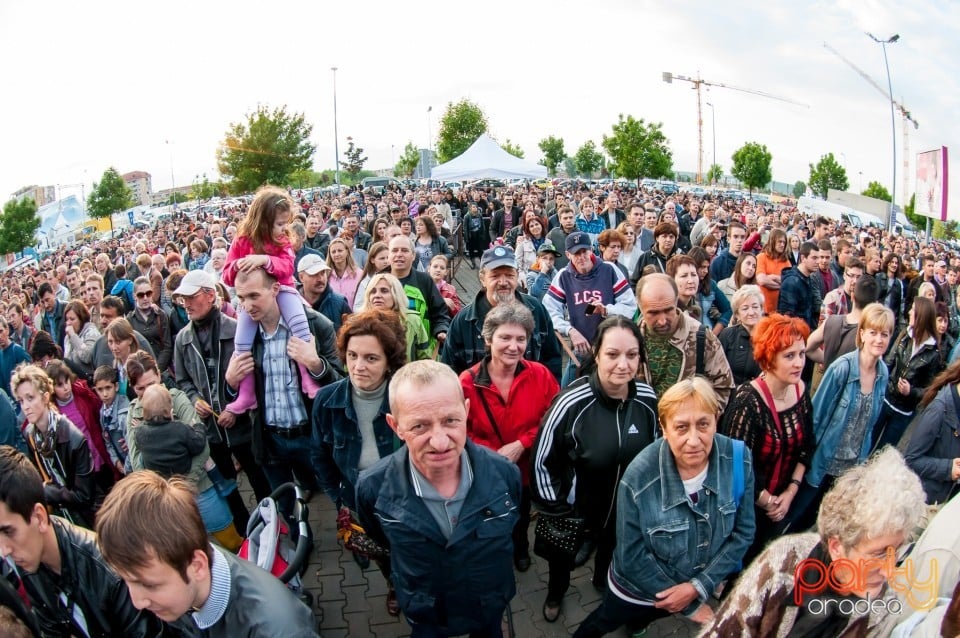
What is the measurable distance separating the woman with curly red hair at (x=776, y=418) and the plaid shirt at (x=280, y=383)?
102 inches

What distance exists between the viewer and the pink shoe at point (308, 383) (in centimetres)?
345

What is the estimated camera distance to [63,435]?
142 inches

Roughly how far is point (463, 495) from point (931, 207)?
2028cm

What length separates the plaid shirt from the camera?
11.4 feet

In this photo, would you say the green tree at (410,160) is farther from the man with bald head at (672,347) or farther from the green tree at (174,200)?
the man with bald head at (672,347)

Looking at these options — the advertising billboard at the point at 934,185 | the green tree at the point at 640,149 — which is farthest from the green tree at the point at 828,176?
the advertising billboard at the point at 934,185

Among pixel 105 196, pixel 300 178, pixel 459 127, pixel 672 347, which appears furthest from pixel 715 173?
pixel 672 347

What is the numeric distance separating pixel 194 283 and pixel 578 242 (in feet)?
9.65

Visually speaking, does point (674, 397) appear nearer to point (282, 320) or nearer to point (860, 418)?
point (860, 418)

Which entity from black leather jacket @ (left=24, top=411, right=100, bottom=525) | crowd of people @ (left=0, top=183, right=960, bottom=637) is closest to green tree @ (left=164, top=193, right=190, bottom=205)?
black leather jacket @ (left=24, top=411, right=100, bottom=525)

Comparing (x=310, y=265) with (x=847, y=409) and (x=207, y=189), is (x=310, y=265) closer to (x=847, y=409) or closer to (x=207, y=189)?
(x=847, y=409)

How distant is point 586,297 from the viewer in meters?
4.70

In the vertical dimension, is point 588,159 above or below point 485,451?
above

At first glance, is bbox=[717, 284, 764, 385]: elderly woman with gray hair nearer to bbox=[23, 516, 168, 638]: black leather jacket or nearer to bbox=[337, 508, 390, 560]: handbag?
bbox=[337, 508, 390, 560]: handbag
